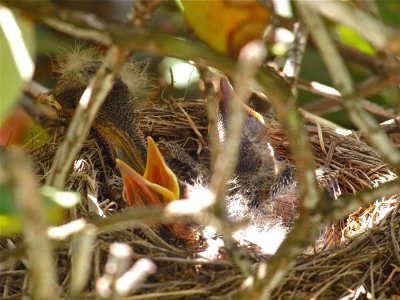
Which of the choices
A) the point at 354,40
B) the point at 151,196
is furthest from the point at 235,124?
the point at 354,40

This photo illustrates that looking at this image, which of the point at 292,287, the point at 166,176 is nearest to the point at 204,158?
the point at 166,176

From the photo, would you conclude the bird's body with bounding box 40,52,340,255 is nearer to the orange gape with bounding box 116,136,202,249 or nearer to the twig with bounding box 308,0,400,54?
the orange gape with bounding box 116,136,202,249

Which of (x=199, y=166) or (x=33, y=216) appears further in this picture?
(x=199, y=166)

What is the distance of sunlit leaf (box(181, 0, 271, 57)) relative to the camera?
138 centimetres

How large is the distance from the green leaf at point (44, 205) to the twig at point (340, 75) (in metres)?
0.37

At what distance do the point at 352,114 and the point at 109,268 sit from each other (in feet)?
1.21

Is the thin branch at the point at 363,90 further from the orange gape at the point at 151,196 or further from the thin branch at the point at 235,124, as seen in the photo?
the thin branch at the point at 235,124

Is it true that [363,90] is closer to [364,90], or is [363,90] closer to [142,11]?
[364,90]

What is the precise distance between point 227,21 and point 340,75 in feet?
1.27

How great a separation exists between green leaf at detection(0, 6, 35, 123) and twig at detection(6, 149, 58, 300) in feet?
0.66

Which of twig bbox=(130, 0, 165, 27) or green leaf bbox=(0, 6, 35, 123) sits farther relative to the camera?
twig bbox=(130, 0, 165, 27)

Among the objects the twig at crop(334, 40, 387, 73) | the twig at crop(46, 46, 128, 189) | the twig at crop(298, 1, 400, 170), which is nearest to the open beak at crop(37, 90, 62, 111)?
the twig at crop(334, 40, 387, 73)

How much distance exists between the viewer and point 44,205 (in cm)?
105

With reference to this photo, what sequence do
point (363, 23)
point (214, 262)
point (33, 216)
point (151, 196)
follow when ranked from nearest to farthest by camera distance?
point (33, 216) < point (363, 23) < point (214, 262) < point (151, 196)
